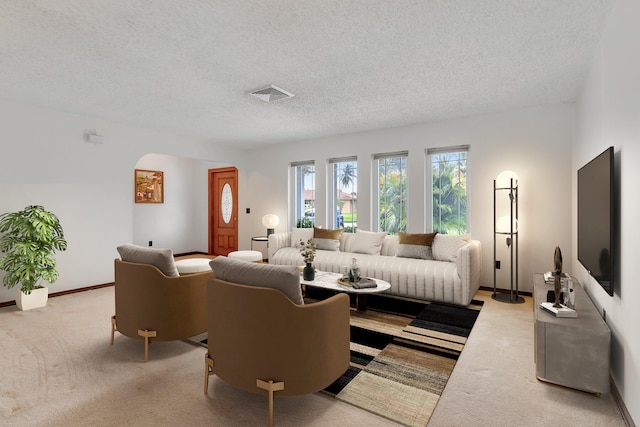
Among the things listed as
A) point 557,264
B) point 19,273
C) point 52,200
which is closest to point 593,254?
point 557,264

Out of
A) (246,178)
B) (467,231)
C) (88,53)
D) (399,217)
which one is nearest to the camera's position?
(88,53)

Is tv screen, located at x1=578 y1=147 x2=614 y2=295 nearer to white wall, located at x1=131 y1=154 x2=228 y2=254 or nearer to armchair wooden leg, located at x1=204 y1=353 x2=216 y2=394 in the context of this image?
armchair wooden leg, located at x1=204 y1=353 x2=216 y2=394

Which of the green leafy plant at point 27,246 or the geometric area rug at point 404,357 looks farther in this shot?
the green leafy plant at point 27,246

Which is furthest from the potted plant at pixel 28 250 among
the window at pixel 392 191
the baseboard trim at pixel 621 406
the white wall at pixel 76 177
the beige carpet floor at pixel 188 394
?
the baseboard trim at pixel 621 406

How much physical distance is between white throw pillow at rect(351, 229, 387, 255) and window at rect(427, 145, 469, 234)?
38.3 inches

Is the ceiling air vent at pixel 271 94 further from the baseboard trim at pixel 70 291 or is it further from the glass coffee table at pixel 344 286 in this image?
the baseboard trim at pixel 70 291

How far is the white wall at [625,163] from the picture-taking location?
1.86 meters

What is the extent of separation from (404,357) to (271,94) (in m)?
3.09

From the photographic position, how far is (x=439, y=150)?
5422mm

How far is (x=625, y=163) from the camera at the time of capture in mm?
2070

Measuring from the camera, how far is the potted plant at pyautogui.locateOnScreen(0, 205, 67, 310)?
399 centimetres

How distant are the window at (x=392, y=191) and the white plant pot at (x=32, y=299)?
16.4 feet

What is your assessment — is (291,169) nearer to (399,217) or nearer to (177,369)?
(399,217)

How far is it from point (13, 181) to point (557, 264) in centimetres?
616
